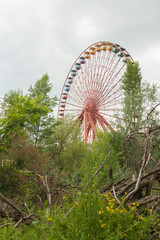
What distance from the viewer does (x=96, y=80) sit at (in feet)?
76.3

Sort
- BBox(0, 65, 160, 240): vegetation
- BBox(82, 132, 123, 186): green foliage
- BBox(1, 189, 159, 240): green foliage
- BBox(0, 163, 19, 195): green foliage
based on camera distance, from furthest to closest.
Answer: BBox(82, 132, 123, 186): green foliage, BBox(0, 163, 19, 195): green foliage, BBox(0, 65, 160, 240): vegetation, BBox(1, 189, 159, 240): green foliage

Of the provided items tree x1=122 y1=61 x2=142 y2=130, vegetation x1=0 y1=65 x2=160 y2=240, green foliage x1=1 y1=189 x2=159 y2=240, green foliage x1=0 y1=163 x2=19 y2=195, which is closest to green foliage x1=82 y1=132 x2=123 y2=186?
vegetation x1=0 y1=65 x2=160 y2=240

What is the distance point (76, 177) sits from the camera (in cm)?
1062

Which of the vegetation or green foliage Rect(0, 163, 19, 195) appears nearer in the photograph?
the vegetation

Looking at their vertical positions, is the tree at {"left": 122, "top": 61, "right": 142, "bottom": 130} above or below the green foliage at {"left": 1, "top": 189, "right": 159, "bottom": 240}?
above

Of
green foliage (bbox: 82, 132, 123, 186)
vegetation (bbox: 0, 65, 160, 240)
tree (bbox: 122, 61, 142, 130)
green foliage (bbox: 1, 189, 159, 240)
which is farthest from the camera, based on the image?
tree (bbox: 122, 61, 142, 130)

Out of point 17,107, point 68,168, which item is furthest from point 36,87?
point 17,107

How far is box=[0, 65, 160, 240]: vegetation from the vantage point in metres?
1.83

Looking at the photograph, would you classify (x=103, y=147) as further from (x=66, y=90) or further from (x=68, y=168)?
(x=66, y=90)

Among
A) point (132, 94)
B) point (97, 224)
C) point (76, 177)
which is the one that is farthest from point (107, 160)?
point (132, 94)

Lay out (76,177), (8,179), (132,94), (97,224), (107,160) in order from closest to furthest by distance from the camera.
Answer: (97,224)
(8,179)
(107,160)
(76,177)
(132,94)

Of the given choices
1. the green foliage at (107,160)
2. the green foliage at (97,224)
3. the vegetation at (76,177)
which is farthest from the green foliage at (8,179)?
the green foliage at (97,224)

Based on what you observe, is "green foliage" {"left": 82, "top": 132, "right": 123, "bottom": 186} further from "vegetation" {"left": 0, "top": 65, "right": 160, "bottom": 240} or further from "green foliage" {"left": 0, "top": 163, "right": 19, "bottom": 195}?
"green foliage" {"left": 0, "top": 163, "right": 19, "bottom": 195}

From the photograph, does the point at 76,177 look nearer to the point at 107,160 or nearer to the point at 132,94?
the point at 107,160
